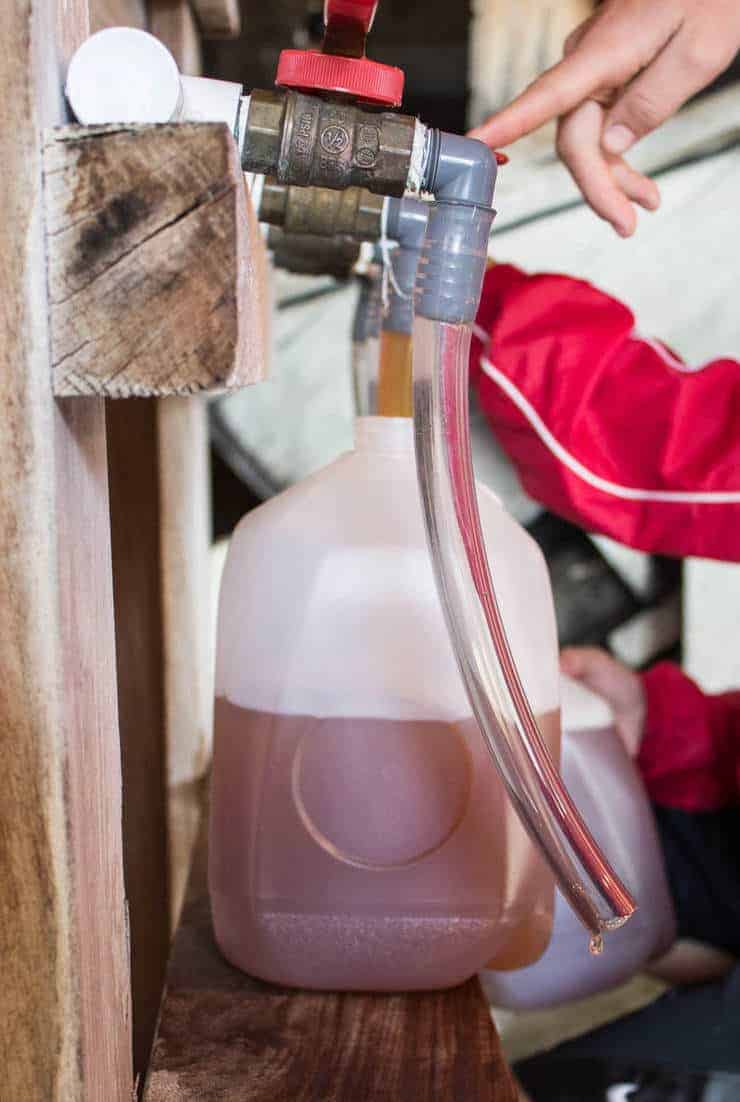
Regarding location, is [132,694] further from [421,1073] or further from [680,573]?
[680,573]

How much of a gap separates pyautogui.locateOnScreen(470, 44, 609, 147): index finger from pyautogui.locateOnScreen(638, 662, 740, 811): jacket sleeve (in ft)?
2.20

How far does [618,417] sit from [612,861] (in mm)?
398

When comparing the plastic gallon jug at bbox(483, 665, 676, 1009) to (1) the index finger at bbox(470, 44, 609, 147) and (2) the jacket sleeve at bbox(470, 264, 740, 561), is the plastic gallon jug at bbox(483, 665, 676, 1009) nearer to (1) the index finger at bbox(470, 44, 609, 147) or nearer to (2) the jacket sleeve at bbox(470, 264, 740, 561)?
(2) the jacket sleeve at bbox(470, 264, 740, 561)

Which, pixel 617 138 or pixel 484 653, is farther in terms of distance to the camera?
pixel 617 138

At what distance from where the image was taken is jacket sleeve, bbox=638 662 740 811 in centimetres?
113

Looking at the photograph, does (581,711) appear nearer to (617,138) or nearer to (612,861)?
(612,861)

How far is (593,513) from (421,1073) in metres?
0.50

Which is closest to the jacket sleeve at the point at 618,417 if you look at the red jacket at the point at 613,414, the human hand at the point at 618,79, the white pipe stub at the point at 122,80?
the red jacket at the point at 613,414

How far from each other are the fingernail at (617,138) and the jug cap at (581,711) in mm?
462

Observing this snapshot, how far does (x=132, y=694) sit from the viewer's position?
30.0 inches

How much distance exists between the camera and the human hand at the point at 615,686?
1.15 m

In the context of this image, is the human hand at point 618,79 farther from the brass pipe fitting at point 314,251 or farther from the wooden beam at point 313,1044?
the wooden beam at point 313,1044

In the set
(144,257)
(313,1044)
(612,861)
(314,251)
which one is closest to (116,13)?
(314,251)

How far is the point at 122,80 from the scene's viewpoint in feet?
1.13
